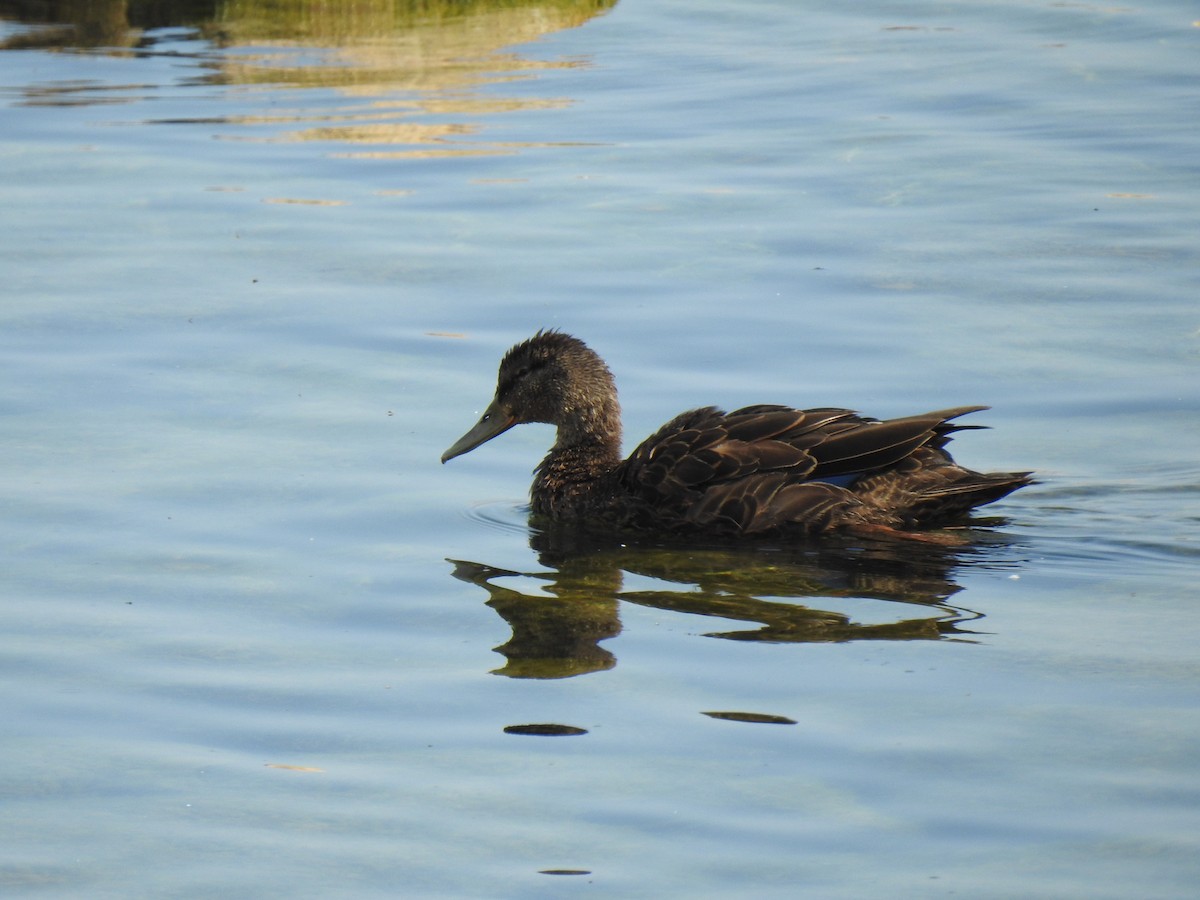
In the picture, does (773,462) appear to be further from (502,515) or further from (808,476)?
(502,515)

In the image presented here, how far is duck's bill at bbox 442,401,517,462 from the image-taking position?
8.60 meters

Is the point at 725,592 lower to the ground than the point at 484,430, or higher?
lower

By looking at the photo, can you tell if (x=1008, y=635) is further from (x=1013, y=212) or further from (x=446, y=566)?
(x=1013, y=212)

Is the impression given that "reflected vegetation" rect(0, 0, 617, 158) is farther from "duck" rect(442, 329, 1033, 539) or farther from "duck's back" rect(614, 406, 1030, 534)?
"duck's back" rect(614, 406, 1030, 534)

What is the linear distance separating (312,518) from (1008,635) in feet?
9.65

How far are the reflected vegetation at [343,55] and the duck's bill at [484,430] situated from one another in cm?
564

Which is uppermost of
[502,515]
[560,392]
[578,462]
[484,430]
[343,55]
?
[343,55]

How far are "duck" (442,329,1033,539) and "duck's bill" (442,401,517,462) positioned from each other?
423 mm

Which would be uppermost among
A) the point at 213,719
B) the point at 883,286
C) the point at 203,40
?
the point at 203,40

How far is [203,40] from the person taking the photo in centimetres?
1856

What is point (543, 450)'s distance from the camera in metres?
9.60

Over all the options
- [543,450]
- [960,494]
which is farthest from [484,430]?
[960,494]

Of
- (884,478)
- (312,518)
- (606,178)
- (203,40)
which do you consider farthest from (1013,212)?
(203,40)

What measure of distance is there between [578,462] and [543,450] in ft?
3.29
